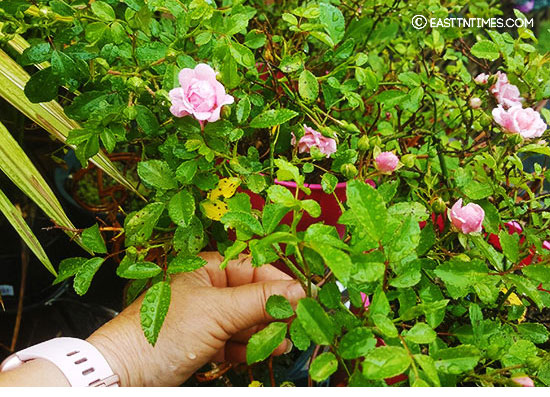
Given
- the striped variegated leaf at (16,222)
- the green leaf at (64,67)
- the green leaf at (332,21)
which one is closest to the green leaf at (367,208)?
the green leaf at (332,21)

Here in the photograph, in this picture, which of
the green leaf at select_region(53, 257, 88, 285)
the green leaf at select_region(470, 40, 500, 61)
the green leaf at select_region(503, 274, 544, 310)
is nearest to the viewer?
the green leaf at select_region(503, 274, 544, 310)

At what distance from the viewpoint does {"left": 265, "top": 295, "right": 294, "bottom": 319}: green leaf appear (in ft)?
1.66

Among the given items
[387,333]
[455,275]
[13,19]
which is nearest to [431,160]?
[455,275]

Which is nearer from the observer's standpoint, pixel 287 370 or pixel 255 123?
pixel 255 123

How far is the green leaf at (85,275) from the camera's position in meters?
0.59

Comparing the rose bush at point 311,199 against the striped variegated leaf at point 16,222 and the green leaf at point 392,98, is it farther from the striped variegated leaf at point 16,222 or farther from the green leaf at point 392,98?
the striped variegated leaf at point 16,222

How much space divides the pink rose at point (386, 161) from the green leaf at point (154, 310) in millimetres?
327

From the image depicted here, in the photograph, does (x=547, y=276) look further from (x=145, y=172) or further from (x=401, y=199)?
(x=145, y=172)

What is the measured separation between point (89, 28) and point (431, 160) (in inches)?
22.4

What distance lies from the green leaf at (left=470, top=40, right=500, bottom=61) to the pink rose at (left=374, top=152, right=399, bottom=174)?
251 mm

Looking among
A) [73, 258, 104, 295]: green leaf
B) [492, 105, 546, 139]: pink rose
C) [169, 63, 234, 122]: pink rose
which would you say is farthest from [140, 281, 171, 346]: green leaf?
[492, 105, 546, 139]: pink rose

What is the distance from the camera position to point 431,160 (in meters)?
0.80

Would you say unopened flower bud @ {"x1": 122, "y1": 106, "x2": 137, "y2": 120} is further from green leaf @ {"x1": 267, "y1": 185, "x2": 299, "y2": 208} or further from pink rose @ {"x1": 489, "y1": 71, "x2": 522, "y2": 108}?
pink rose @ {"x1": 489, "y1": 71, "x2": 522, "y2": 108}

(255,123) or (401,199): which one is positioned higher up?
(255,123)
